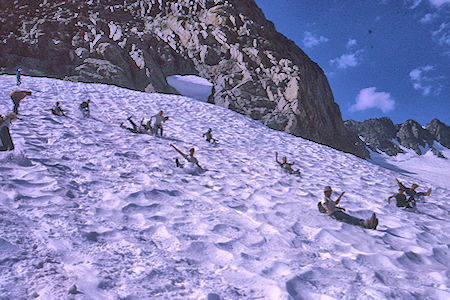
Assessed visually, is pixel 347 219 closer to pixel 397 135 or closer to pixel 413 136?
pixel 397 135

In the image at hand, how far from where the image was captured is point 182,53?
4025 centimetres

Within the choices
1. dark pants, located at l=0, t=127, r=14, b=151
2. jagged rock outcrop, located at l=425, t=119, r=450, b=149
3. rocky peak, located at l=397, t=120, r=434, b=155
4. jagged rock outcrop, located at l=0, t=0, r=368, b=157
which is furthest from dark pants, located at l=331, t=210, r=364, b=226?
jagged rock outcrop, located at l=425, t=119, r=450, b=149

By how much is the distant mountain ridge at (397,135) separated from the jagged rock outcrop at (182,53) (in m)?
60.7

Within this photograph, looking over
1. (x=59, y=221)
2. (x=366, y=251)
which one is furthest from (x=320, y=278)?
(x=59, y=221)

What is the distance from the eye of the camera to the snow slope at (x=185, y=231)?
318cm

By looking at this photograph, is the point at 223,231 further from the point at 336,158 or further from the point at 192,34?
the point at 192,34

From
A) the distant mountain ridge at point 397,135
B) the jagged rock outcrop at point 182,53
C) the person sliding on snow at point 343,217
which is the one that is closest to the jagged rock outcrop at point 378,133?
the distant mountain ridge at point 397,135

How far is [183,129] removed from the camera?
1445 centimetres

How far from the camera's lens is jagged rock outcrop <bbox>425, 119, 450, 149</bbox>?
110438mm

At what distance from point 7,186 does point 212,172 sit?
16.1ft

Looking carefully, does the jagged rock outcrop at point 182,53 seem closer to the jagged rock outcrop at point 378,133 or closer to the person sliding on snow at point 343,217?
the person sliding on snow at point 343,217

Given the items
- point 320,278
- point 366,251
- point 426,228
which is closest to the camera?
point 320,278

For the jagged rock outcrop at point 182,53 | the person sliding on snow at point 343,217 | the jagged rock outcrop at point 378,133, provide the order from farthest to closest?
the jagged rock outcrop at point 378,133 < the jagged rock outcrop at point 182,53 < the person sliding on snow at point 343,217

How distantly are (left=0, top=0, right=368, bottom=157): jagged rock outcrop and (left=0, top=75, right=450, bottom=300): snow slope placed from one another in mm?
24225
